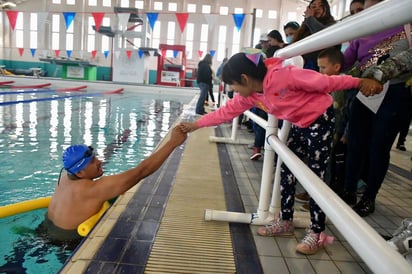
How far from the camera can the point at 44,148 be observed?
4.96 metres

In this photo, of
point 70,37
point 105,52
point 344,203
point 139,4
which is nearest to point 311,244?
point 344,203

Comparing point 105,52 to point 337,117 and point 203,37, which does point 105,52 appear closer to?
point 203,37

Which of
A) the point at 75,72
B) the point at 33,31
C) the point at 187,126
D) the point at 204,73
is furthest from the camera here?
the point at 33,31

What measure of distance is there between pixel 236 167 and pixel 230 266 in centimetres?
222

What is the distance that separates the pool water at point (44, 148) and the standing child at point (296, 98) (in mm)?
1548

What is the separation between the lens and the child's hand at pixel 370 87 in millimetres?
1399

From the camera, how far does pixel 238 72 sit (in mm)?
1851

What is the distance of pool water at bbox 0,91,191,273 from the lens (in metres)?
2.29

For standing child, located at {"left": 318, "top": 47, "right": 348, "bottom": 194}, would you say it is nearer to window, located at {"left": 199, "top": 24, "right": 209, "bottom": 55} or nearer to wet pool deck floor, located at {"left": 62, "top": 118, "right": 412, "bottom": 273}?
wet pool deck floor, located at {"left": 62, "top": 118, "right": 412, "bottom": 273}

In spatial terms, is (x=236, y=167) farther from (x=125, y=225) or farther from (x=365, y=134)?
(x=125, y=225)

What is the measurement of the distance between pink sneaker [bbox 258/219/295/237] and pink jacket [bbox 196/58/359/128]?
68 centimetres

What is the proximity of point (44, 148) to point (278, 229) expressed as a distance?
3.96m

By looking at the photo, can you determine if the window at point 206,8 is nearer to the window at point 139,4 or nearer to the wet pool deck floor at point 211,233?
the window at point 139,4

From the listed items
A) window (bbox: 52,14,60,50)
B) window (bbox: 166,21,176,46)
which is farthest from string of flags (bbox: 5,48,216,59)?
window (bbox: 166,21,176,46)
